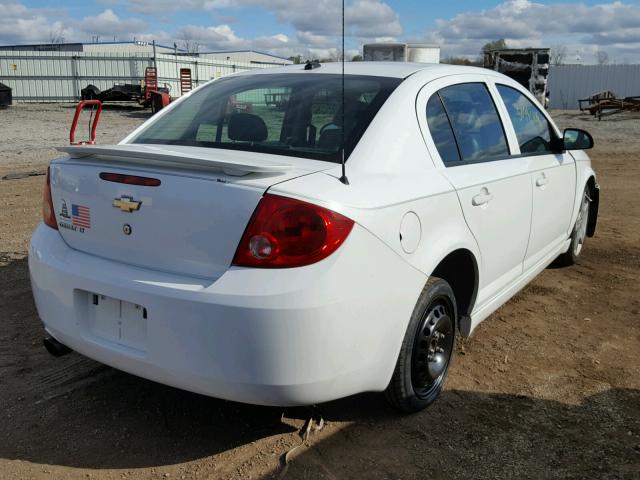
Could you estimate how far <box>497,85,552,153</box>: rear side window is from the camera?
399 centimetres

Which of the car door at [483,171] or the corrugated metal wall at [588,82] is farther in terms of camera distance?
the corrugated metal wall at [588,82]

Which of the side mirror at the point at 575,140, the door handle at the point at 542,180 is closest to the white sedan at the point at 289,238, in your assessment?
the door handle at the point at 542,180

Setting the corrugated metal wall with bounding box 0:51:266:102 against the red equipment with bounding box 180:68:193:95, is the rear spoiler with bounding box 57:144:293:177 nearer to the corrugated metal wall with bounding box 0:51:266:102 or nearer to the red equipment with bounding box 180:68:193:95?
the red equipment with bounding box 180:68:193:95

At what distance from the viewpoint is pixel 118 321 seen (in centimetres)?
255

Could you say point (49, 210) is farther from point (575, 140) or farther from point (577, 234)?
point (577, 234)

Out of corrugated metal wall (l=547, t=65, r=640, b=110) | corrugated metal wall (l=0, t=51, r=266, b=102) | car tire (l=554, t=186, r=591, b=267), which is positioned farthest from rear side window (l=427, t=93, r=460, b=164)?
corrugated metal wall (l=547, t=65, r=640, b=110)

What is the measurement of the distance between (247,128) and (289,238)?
1090 millimetres

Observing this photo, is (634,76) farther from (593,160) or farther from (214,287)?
(214,287)

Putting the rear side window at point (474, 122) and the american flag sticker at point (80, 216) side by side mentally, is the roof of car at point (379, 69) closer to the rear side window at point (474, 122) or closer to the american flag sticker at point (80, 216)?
the rear side window at point (474, 122)

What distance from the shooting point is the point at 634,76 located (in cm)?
3966

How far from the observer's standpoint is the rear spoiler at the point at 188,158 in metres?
2.38

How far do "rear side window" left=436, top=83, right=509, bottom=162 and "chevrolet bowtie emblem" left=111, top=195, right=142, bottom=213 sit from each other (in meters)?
1.70

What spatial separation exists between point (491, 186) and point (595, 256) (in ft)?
10.7

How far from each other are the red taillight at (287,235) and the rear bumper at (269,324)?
0.14ft
